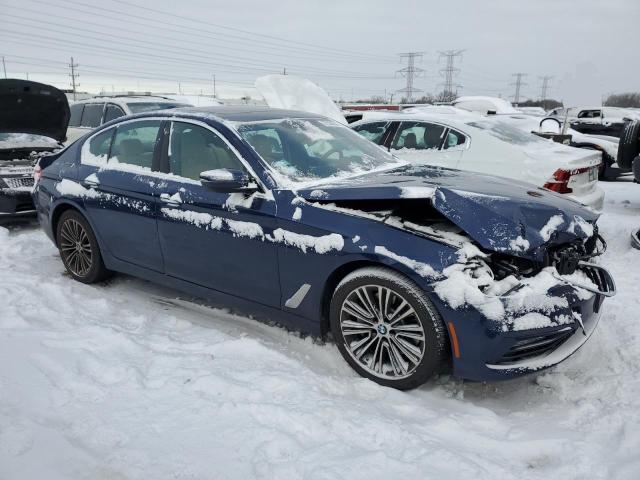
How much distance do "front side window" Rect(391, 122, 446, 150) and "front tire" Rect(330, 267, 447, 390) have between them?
3662 millimetres

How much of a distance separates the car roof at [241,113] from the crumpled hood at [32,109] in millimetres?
3552

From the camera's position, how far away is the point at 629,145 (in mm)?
6242

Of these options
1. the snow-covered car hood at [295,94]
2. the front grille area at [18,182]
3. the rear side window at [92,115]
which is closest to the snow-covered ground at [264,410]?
the front grille area at [18,182]

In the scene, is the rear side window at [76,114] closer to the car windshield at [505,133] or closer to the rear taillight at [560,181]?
the car windshield at [505,133]

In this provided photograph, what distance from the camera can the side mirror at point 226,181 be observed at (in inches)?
128

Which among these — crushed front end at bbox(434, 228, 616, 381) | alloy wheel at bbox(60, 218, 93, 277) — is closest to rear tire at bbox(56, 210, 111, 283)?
alloy wheel at bbox(60, 218, 93, 277)

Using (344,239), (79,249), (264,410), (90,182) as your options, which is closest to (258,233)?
(344,239)

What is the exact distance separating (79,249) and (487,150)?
4479 mm

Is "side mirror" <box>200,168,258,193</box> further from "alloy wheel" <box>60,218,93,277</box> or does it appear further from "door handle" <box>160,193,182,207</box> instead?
"alloy wheel" <box>60,218,93,277</box>

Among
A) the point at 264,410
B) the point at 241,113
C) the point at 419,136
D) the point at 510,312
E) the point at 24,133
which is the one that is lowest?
the point at 264,410

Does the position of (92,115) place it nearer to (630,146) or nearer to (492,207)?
(492,207)

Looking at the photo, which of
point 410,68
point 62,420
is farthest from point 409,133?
point 410,68

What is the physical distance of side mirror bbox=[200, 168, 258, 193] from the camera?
3252mm

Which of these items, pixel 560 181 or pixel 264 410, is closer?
pixel 264 410
